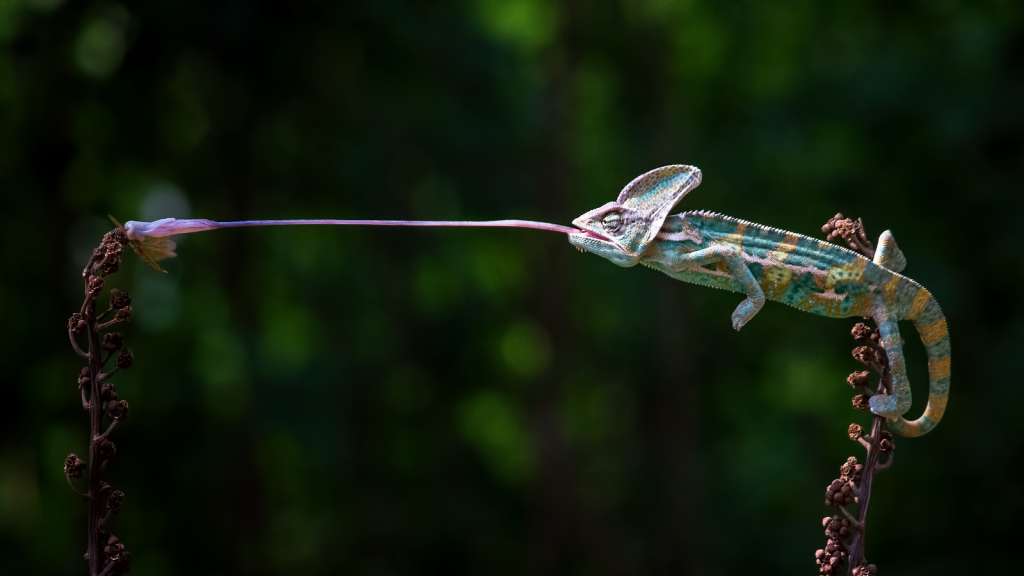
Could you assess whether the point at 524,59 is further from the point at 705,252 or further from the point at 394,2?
the point at 705,252

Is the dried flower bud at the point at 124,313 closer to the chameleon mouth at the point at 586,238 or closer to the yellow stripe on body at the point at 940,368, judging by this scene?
the chameleon mouth at the point at 586,238

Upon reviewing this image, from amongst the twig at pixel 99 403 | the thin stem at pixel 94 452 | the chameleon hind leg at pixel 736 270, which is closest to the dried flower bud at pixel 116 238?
the twig at pixel 99 403

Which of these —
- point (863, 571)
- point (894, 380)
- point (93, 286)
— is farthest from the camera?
point (894, 380)

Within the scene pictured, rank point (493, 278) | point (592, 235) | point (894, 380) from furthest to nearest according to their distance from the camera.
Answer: point (493, 278) < point (592, 235) < point (894, 380)

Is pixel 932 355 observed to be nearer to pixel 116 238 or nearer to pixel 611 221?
pixel 611 221

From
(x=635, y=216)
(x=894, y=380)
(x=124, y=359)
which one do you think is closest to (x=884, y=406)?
(x=894, y=380)

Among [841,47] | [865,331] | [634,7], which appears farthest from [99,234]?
[841,47]

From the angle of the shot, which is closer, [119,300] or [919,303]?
[119,300]

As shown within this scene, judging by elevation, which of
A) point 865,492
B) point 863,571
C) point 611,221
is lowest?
point 863,571
